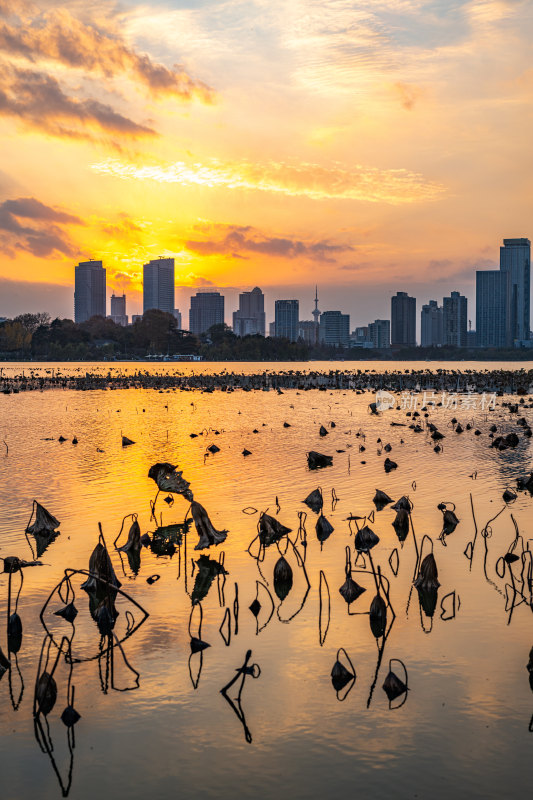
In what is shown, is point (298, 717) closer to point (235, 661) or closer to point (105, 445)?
point (235, 661)

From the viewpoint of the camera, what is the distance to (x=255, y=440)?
95.7 feet

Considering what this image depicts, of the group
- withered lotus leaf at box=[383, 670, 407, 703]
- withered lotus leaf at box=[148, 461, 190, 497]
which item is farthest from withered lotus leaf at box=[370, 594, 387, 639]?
withered lotus leaf at box=[148, 461, 190, 497]

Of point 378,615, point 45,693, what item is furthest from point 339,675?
point 45,693

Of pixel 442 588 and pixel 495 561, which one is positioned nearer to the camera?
pixel 442 588

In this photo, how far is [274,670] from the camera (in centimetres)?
802

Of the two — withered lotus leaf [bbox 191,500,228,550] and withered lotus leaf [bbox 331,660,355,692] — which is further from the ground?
withered lotus leaf [bbox 191,500,228,550]

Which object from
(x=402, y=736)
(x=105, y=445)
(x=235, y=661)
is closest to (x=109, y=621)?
(x=235, y=661)

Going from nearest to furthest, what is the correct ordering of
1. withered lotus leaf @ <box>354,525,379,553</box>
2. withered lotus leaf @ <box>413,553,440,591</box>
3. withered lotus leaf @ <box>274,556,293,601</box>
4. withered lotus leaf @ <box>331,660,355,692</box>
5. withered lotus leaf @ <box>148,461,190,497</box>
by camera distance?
withered lotus leaf @ <box>331,660,355,692</box> < withered lotus leaf @ <box>413,553,440,591</box> < withered lotus leaf @ <box>274,556,293,601</box> < withered lotus leaf @ <box>354,525,379,553</box> < withered lotus leaf @ <box>148,461,190,497</box>

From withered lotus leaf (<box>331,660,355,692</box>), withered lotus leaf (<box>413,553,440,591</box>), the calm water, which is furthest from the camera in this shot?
withered lotus leaf (<box>413,553,440,591</box>)

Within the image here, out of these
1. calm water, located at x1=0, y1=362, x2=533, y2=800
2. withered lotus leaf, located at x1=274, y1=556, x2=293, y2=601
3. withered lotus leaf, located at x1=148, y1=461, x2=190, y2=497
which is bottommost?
calm water, located at x1=0, y1=362, x2=533, y2=800

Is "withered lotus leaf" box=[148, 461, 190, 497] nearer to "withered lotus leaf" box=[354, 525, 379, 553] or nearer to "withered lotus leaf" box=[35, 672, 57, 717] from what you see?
"withered lotus leaf" box=[354, 525, 379, 553]

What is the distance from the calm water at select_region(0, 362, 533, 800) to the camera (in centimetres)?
625

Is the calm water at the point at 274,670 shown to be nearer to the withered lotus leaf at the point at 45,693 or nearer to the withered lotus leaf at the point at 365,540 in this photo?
the withered lotus leaf at the point at 45,693

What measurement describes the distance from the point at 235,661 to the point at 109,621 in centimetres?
189
